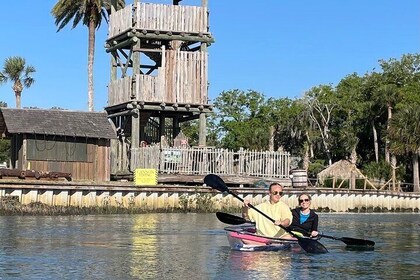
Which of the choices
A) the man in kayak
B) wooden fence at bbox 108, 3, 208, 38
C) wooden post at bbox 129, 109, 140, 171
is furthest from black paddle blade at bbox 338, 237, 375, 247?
wooden fence at bbox 108, 3, 208, 38

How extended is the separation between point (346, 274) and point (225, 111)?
68.1m

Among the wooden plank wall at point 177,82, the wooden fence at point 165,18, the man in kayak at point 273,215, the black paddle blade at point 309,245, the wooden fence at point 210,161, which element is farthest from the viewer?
the wooden plank wall at point 177,82

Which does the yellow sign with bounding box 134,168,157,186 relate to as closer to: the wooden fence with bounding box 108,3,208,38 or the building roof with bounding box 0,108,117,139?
the building roof with bounding box 0,108,117,139

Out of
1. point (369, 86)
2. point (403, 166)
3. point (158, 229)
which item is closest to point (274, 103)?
point (369, 86)

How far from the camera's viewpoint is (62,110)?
46562mm

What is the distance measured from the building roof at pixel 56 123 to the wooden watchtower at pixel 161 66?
4.76 feet

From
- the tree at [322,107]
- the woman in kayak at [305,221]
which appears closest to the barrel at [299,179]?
the woman in kayak at [305,221]

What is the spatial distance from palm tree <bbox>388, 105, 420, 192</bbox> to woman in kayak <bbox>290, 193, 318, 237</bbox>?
43.6 metres

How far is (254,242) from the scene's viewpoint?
21.1 m

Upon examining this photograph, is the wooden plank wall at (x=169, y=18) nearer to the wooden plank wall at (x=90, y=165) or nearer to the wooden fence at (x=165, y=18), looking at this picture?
the wooden fence at (x=165, y=18)

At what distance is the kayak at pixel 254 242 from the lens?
20.9 meters

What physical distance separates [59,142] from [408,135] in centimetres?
2966

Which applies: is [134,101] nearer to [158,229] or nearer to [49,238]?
[158,229]

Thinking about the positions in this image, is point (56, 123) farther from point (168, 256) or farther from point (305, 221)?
point (305, 221)
